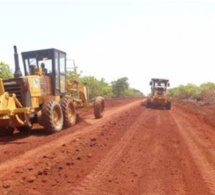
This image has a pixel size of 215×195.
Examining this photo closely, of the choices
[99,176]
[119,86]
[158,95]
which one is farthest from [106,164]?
[119,86]

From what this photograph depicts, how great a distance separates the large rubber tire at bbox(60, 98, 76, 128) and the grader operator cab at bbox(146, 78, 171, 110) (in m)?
13.5

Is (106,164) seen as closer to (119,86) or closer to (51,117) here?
(51,117)

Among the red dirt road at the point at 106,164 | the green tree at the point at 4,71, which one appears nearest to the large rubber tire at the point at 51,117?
the red dirt road at the point at 106,164

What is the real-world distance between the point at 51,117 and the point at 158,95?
1633 cm

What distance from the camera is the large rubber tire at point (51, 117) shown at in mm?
10273

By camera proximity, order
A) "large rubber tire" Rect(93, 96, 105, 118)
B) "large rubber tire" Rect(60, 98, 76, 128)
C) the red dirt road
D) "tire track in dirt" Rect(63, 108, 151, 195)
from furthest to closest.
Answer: "large rubber tire" Rect(93, 96, 105, 118)
"large rubber tire" Rect(60, 98, 76, 128)
the red dirt road
"tire track in dirt" Rect(63, 108, 151, 195)

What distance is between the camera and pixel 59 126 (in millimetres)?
11094

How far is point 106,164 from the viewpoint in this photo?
6.65 metres

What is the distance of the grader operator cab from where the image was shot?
981 inches

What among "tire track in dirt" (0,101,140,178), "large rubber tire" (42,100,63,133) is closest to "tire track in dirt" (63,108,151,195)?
"tire track in dirt" (0,101,140,178)

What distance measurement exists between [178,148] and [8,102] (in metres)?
5.23

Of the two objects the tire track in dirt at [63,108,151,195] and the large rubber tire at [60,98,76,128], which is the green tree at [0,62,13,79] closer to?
the large rubber tire at [60,98,76,128]

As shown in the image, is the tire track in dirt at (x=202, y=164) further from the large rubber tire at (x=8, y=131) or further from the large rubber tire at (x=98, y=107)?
the large rubber tire at (x=8, y=131)

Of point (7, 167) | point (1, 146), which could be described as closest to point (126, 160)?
point (7, 167)
